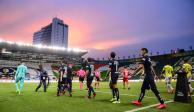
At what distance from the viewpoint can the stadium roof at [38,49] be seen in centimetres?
6039

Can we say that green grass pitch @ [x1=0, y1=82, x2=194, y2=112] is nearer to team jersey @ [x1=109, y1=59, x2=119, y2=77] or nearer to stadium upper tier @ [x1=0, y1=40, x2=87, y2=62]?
team jersey @ [x1=109, y1=59, x2=119, y2=77]

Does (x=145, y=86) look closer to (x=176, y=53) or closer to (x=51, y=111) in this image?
(x=51, y=111)

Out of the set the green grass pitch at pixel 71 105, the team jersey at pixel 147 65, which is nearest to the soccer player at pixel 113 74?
the green grass pitch at pixel 71 105

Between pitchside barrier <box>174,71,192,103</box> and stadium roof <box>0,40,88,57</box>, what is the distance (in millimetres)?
52799

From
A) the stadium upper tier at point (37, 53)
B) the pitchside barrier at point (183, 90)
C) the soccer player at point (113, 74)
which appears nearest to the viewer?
the pitchside barrier at point (183, 90)

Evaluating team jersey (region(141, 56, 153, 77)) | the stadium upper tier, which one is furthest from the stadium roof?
team jersey (region(141, 56, 153, 77))

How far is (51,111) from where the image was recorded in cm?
817

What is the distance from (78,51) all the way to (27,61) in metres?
18.1

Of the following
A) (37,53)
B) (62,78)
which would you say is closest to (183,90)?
(62,78)

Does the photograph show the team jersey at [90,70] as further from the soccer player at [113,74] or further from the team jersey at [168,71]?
the team jersey at [168,71]

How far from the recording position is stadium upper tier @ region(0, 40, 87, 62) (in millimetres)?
60688

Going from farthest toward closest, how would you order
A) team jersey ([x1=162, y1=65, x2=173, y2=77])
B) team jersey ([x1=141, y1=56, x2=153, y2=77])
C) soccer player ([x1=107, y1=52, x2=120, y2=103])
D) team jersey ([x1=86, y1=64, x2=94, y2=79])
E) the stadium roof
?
the stadium roof
team jersey ([x1=162, y1=65, x2=173, y2=77])
team jersey ([x1=86, y1=64, x2=94, y2=79])
soccer player ([x1=107, y1=52, x2=120, y2=103])
team jersey ([x1=141, y1=56, x2=153, y2=77])

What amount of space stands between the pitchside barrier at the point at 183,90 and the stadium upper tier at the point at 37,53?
53297 mm

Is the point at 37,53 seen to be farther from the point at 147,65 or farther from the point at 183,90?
the point at 147,65
